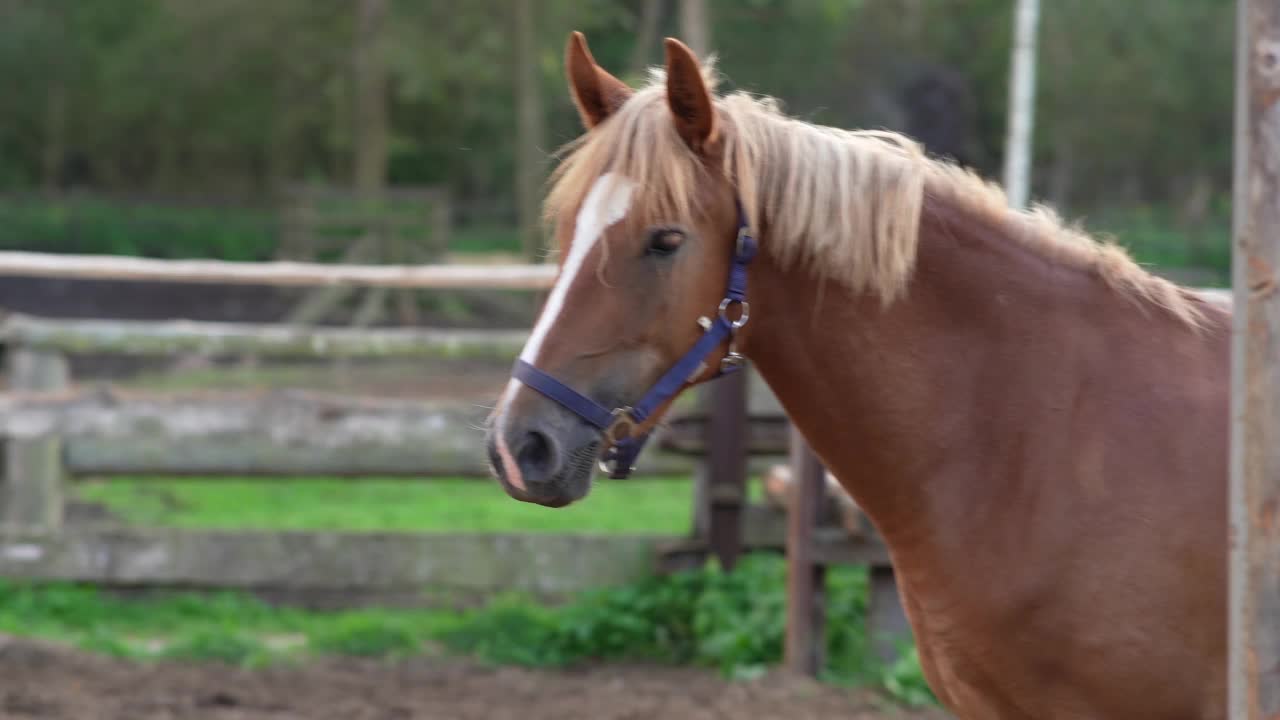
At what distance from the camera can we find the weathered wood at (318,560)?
541 cm

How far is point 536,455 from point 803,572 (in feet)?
8.80

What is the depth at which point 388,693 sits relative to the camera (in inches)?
180

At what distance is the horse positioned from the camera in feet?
7.13

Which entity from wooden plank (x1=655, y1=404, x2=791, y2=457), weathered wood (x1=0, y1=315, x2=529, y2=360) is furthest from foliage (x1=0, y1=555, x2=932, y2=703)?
weathered wood (x1=0, y1=315, x2=529, y2=360)

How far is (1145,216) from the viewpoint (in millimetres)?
26234

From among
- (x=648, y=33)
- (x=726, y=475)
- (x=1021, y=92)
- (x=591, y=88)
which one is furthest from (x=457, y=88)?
(x=591, y=88)

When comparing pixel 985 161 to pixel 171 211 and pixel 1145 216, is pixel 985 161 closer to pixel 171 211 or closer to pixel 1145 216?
pixel 1145 216

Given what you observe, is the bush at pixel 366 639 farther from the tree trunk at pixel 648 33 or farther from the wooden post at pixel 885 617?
the tree trunk at pixel 648 33

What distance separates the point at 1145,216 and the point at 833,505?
2382 centimetres

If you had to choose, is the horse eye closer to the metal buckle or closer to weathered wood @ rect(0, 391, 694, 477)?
the metal buckle

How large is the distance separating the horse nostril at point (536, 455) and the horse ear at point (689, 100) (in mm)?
583

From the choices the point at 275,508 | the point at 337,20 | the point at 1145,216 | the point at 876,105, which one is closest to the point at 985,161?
the point at 1145,216

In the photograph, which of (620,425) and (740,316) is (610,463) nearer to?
(620,425)

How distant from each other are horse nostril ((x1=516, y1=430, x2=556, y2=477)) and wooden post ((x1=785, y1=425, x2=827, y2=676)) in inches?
101
